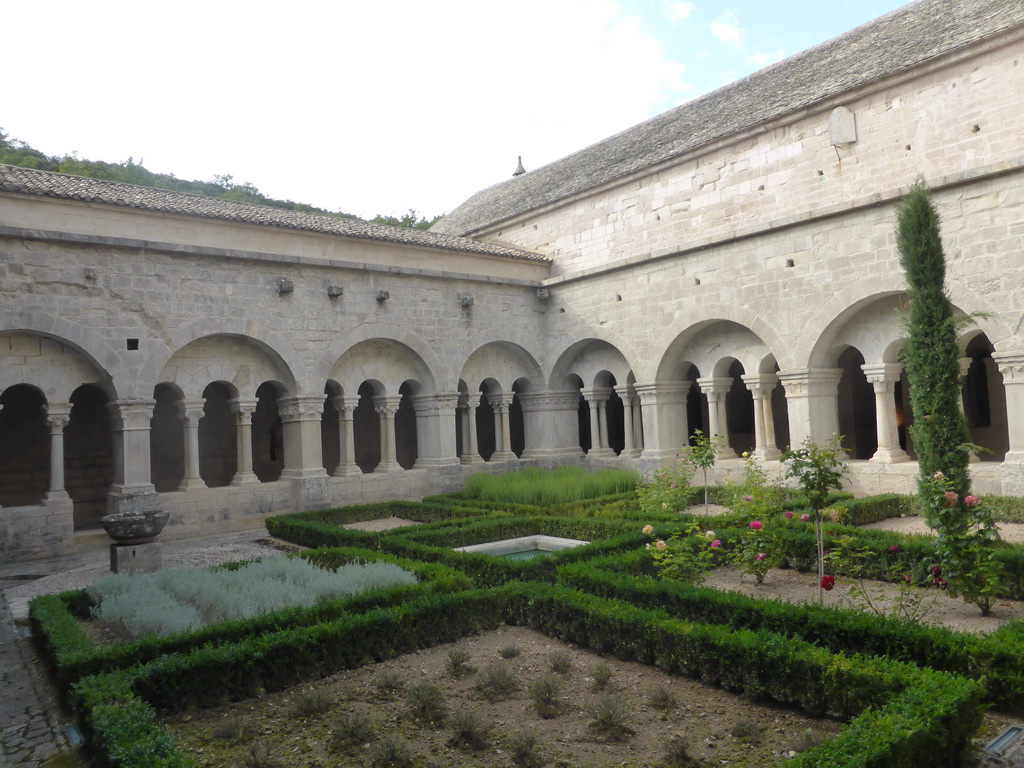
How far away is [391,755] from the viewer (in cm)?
403

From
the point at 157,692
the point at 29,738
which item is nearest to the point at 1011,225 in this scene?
the point at 157,692

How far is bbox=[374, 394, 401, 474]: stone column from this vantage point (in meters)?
15.1

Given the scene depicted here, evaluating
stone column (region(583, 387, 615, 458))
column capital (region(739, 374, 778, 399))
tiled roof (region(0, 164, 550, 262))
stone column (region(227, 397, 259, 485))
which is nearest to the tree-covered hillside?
tiled roof (region(0, 164, 550, 262))

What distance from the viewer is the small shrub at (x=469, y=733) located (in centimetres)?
421

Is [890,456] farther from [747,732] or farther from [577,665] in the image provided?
[747,732]

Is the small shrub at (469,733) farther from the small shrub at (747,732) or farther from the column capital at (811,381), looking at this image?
the column capital at (811,381)

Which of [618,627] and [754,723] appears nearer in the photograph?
[754,723]

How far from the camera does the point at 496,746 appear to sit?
4227 millimetres

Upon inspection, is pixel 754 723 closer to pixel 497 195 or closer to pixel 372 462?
pixel 372 462

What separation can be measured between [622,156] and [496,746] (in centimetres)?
1623

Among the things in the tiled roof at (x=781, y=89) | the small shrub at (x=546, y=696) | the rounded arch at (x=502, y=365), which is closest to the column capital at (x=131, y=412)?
the rounded arch at (x=502, y=365)

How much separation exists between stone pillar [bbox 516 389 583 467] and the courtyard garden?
9.13 m

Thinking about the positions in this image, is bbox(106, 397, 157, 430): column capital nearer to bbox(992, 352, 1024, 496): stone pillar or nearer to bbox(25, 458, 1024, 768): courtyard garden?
bbox(25, 458, 1024, 768): courtyard garden

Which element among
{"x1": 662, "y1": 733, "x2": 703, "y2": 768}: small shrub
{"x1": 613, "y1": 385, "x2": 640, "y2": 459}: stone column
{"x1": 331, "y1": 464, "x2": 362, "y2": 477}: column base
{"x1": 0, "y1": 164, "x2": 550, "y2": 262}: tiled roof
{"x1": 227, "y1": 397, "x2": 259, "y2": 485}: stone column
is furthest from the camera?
{"x1": 613, "y1": 385, "x2": 640, "y2": 459}: stone column
